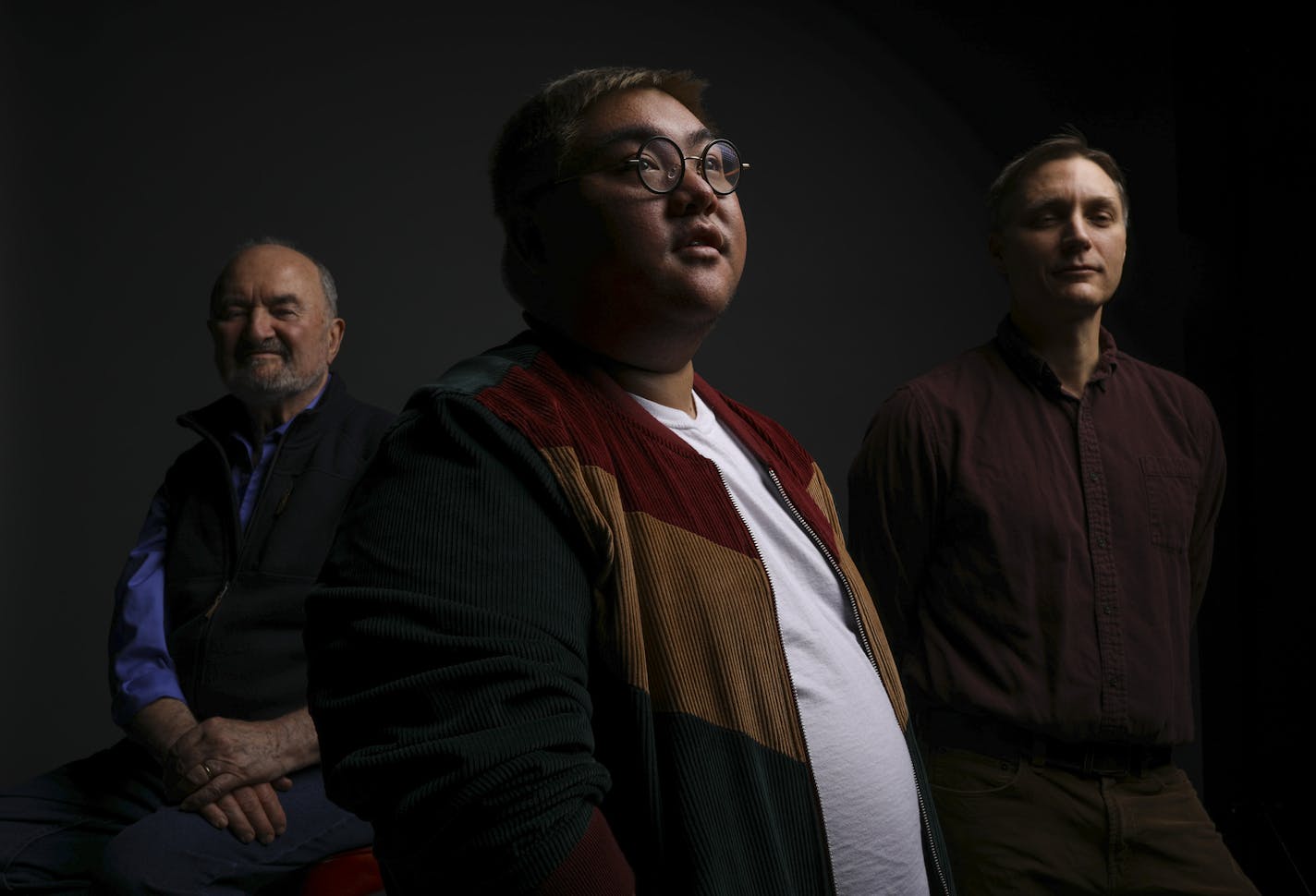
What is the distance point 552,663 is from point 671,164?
1.79 ft

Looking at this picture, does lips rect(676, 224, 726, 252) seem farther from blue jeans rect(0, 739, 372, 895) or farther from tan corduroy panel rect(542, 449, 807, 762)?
blue jeans rect(0, 739, 372, 895)

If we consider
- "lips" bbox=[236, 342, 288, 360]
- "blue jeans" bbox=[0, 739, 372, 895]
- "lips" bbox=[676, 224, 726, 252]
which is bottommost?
"blue jeans" bbox=[0, 739, 372, 895]

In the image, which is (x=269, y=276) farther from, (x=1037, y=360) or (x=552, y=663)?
(x=552, y=663)

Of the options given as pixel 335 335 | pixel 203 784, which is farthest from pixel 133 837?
pixel 335 335

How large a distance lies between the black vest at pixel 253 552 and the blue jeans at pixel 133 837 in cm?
19

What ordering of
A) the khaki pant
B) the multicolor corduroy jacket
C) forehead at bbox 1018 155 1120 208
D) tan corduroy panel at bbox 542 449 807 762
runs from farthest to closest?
forehead at bbox 1018 155 1120 208 < the khaki pant < tan corduroy panel at bbox 542 449 807 762 < the multicolor corduroy jacket

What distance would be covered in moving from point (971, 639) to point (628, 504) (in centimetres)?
96

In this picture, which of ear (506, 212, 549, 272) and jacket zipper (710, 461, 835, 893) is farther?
ear (506, 212, 549, 272)

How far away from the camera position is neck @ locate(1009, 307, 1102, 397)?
6.16 feet

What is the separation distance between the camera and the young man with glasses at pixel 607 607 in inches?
30.9

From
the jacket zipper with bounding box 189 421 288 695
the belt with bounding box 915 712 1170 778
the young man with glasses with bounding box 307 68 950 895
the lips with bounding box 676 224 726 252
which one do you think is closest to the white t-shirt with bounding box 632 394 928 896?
the young man with glasses with bounding box 307 68 950 895

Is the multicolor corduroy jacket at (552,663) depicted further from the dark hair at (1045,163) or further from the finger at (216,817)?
the dark hair at (1045,163)

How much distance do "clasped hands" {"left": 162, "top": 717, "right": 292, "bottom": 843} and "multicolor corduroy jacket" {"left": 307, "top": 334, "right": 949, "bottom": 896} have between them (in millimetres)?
950

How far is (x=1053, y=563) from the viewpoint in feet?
5.71
